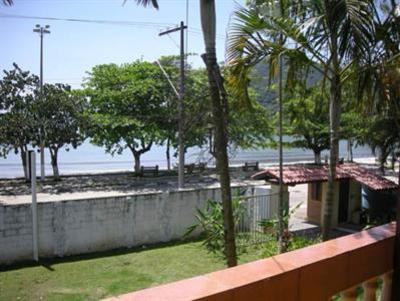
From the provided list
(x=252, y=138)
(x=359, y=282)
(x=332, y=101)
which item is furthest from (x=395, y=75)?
(x=252, y=138)

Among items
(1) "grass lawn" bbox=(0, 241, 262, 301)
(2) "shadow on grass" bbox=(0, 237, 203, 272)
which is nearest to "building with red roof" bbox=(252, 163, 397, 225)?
(1) "grass lawn" bbox=(0, 241, 262, 301)

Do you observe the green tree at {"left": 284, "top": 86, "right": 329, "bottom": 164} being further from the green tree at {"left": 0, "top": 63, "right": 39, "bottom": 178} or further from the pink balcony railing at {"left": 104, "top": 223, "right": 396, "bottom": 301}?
the pink balcony railing at {"left": 104, "top": 223, "right": 396, "bottom": 301}

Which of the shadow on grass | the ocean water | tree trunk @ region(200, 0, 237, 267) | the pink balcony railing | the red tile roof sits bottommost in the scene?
the shadow on grass

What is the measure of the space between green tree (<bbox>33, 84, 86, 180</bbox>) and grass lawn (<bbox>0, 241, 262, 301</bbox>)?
13.6 metres

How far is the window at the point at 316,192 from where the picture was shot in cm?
1402

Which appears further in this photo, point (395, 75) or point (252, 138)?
point (252, 138)

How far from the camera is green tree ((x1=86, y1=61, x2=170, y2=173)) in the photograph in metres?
23.6

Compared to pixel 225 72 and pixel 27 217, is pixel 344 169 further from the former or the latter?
pixel 27 217

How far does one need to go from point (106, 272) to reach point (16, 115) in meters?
15.4

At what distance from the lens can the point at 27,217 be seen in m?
10.2

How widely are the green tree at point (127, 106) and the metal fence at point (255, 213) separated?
12059mm

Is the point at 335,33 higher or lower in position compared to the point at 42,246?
higher

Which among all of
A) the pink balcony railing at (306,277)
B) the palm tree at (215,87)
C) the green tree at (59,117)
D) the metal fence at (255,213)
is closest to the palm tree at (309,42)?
the palm tree at (215,87)

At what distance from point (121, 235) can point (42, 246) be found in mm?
2113
